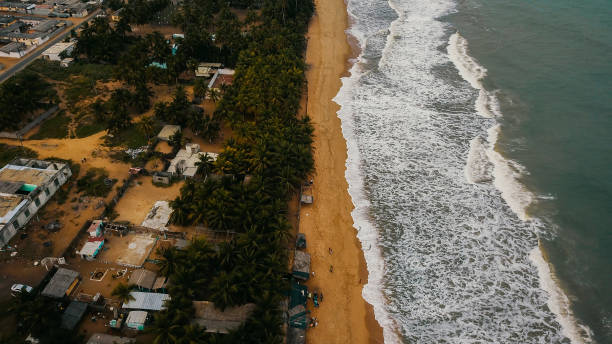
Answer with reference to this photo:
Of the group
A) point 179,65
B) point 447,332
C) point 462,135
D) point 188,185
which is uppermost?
point 179,65

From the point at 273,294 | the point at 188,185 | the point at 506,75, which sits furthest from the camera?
the point at 506,75

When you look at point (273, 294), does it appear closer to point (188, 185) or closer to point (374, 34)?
point (188, 185)

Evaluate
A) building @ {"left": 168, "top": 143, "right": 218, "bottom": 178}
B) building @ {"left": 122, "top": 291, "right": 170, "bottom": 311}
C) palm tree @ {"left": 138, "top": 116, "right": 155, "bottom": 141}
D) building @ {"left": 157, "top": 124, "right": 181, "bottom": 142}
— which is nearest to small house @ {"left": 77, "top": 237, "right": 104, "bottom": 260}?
building @ {"left": 122, "top": 291, "right": 170, "bottom": 311}

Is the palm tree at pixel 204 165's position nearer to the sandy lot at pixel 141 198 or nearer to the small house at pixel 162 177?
the sandy lot at pixel 141 198

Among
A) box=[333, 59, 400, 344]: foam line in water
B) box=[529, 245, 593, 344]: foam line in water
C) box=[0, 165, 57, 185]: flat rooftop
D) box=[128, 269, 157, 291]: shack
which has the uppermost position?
box=[0, 165, 57, 185]: flat rooftop

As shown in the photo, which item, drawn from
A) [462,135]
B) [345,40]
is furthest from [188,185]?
[345,40]

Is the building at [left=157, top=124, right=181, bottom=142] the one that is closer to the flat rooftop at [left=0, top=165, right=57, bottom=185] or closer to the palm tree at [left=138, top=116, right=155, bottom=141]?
the palm tree at [left=138, top=116, right=155, bottom=141]

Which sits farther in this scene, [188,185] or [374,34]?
[374,34]
